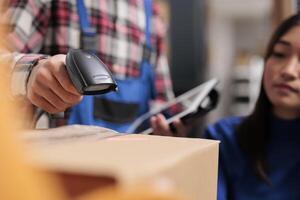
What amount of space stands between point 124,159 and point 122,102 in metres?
0.69

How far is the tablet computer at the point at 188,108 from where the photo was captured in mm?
884

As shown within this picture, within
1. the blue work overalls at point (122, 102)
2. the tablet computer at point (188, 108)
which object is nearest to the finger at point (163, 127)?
the tablet computer at point (188, 108)

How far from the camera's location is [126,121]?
3.46 ft

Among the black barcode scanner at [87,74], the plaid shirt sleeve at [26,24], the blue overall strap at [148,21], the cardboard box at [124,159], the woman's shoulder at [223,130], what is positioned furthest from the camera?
the blue overall strap at [148,21]

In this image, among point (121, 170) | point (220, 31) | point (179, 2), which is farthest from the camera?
point (220, 31)

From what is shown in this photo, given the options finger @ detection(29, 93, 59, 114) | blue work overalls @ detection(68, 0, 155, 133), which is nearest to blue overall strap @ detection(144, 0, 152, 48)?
blue work overalls @ detection(68, 0, 155, 133)

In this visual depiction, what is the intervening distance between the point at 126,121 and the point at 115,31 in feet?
0.73

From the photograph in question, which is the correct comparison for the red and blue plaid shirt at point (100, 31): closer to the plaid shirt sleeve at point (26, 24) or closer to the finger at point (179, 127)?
the plaid shirt sleeve at point (26, 24)

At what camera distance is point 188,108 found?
0.91m

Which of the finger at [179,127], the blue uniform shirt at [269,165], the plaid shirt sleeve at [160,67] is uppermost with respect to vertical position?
the plaid shirt sleeve at [160,67]

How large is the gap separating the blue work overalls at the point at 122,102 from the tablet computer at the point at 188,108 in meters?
0.03

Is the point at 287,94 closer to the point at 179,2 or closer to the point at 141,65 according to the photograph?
the point at 141,65

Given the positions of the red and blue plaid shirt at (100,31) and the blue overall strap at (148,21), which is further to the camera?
the blue overall strap at (148,21)

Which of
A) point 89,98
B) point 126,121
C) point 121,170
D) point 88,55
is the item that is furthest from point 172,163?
point 126,121
